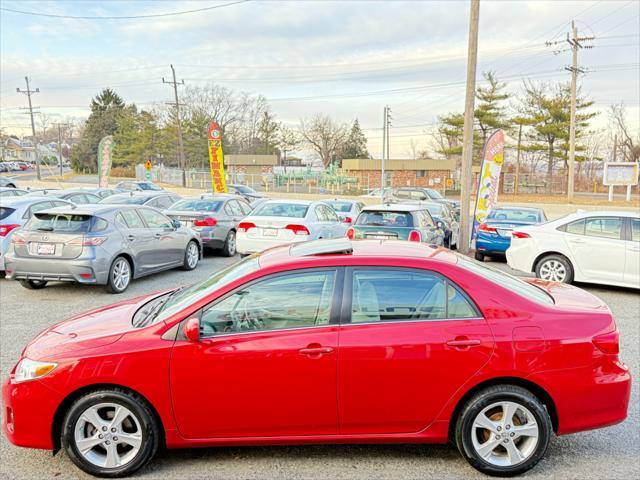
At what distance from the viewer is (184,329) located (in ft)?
11.0

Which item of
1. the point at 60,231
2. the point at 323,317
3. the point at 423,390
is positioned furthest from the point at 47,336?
the point at 60,231

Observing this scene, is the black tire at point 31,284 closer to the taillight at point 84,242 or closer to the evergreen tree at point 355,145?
the taillight at point 84,242

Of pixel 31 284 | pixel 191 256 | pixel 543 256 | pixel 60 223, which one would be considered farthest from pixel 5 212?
pixel 543 256

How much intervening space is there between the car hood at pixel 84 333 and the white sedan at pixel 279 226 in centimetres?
674

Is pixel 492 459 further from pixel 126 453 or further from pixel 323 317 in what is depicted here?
pixel 126 453

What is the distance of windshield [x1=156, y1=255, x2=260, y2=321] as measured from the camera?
140 inches

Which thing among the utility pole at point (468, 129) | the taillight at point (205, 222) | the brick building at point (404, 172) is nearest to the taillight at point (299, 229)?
the taillight at point (205, 222)

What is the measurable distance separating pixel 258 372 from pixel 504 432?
1.65m

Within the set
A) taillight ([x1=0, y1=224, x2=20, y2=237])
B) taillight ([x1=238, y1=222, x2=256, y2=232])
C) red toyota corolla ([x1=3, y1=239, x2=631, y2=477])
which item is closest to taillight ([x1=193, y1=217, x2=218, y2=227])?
taillight ([x1=238, y1=222, x2=256, y2=232])

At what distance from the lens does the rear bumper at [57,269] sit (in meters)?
8.08

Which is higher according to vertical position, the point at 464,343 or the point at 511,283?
the point at 511,283

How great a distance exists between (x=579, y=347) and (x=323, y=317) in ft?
5.48

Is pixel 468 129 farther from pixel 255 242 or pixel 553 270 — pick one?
pixel 255 242

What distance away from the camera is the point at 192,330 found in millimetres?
3289
